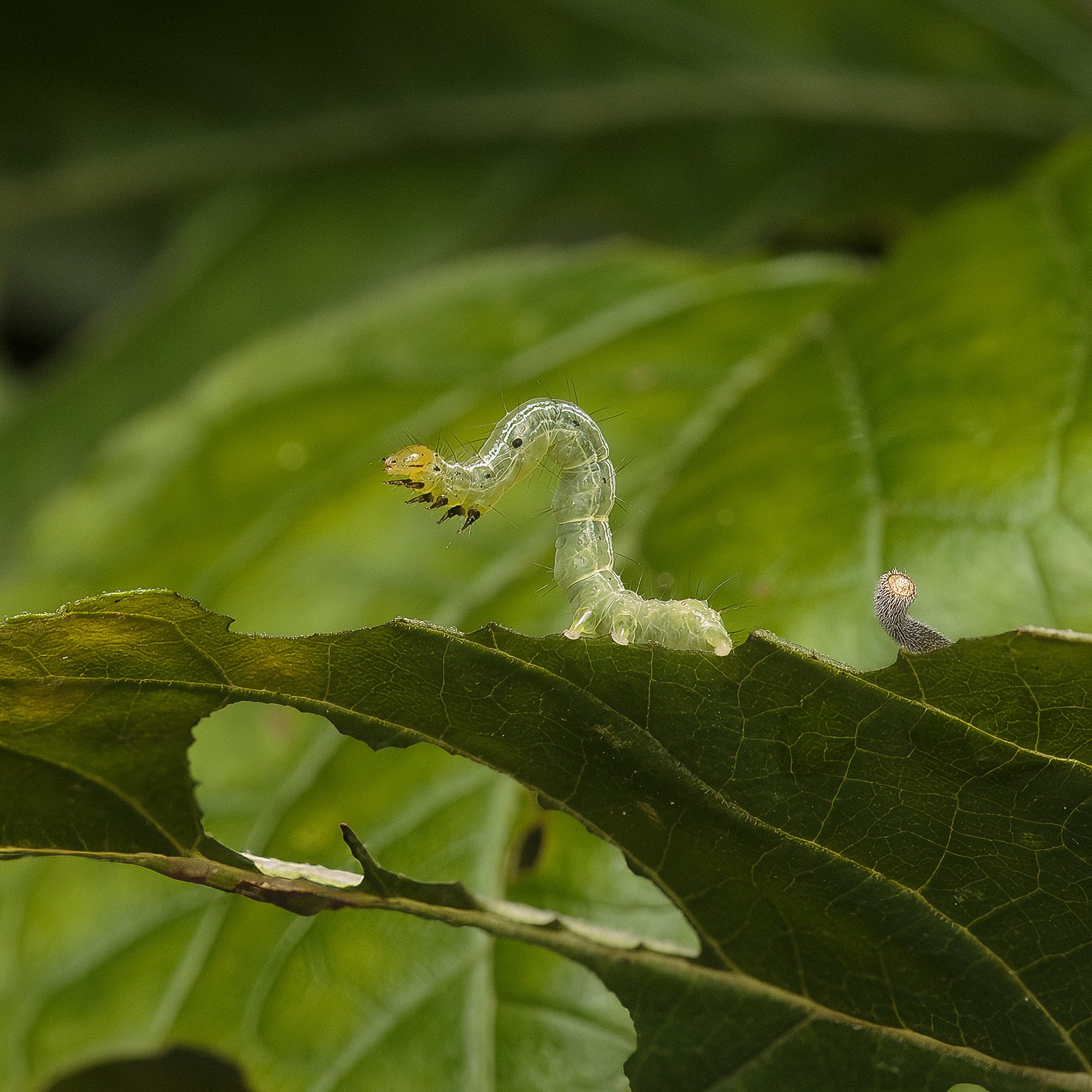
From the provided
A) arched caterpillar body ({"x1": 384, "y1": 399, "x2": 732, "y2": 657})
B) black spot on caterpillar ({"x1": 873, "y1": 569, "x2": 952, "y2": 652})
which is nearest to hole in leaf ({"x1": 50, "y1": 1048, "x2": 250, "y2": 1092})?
arched caterpillar body ({"x1": 384, "y1": 399, "x2": 732, "y2": 657})

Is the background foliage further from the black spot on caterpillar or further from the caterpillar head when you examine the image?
the caterpillar head

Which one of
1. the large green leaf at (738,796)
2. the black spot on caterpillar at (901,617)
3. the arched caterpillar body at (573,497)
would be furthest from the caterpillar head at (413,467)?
the black spot on caterpillar at (901,617)

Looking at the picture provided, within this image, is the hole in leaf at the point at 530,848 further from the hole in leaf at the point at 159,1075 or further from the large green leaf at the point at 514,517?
the hole in leaf at the point at 159,1075

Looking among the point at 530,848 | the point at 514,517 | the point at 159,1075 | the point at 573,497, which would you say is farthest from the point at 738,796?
the point at 159,1075

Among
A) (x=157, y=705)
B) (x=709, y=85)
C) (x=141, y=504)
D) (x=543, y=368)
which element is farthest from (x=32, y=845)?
(x=709, y=85)

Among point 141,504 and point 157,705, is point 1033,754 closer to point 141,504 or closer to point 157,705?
point 157,705

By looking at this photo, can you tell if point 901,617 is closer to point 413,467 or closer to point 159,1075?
point 413,467

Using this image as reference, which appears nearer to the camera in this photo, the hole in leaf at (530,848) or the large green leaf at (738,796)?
the large green leaf at (738,796)
